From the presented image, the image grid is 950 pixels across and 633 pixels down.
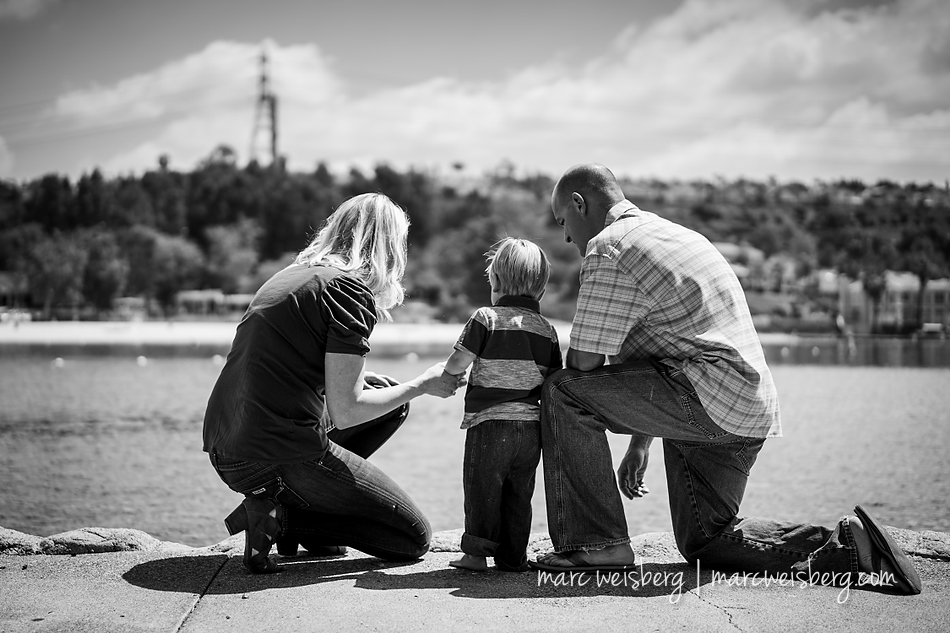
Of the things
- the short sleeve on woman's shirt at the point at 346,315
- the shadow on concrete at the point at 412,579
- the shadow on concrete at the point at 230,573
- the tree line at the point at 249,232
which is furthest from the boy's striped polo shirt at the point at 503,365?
the tree line at the point at 249,232

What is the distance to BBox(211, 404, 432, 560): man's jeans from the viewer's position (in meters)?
3.25

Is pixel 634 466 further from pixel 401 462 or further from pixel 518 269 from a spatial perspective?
pixel 401 462

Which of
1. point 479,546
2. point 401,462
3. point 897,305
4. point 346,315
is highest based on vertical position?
point 346,315

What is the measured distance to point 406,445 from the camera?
1184 centimetres

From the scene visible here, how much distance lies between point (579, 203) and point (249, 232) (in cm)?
8525

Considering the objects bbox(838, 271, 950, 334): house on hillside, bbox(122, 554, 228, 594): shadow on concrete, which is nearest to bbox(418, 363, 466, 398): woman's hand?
bbox(122, 554, 228, 594): shadow on concrete

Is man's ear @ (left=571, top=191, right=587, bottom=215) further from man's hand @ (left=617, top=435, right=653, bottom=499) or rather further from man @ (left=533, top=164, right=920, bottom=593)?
man's hand @ (left=617, top=435, right=653, bottom=499)

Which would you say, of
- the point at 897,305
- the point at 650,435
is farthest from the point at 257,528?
the point at 897,305

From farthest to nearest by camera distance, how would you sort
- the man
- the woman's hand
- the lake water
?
the lake water, the woman's hand, the man

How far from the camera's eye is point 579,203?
11.6ft

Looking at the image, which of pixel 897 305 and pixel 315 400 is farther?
pixel 897 305

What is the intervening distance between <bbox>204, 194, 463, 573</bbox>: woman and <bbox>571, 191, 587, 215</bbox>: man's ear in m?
0.72

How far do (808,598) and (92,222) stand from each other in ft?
318

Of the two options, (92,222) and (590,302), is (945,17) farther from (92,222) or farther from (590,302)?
(92,222)
